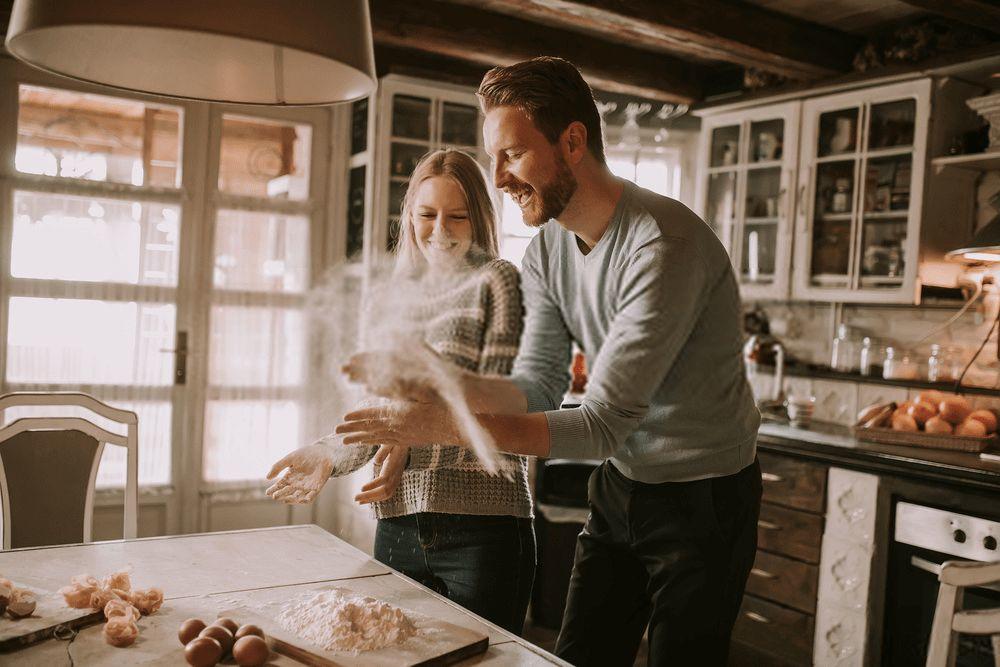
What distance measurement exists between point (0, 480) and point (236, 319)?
2256mm

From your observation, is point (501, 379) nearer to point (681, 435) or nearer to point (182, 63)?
point (681, 435)

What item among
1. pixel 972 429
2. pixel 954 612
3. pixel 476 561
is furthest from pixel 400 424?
pixel 972 429

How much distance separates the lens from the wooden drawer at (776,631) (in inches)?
119

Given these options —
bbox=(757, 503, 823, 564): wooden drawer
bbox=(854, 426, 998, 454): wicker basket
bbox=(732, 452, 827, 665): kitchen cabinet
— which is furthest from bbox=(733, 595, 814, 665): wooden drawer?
bbox=(854, 426, 998, 454): wicker basket

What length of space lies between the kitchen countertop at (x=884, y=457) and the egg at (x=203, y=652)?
2.31 meters

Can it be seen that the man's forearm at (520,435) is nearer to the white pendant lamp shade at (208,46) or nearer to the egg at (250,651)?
the egg at (250,651)

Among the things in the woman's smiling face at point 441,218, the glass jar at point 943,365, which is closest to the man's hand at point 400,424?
the woman's smiling face at point 441,218

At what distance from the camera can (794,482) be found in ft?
10.2

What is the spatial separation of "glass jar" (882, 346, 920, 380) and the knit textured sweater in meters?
2.34

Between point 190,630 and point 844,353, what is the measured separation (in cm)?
316

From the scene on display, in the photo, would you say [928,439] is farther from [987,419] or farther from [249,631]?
[249,631]

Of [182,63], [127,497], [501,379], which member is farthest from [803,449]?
[182,63]

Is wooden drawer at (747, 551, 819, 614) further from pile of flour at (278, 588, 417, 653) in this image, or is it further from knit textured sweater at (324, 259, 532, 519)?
pile of flour at (278, 588, 417, 653)

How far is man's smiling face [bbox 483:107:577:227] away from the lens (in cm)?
137
